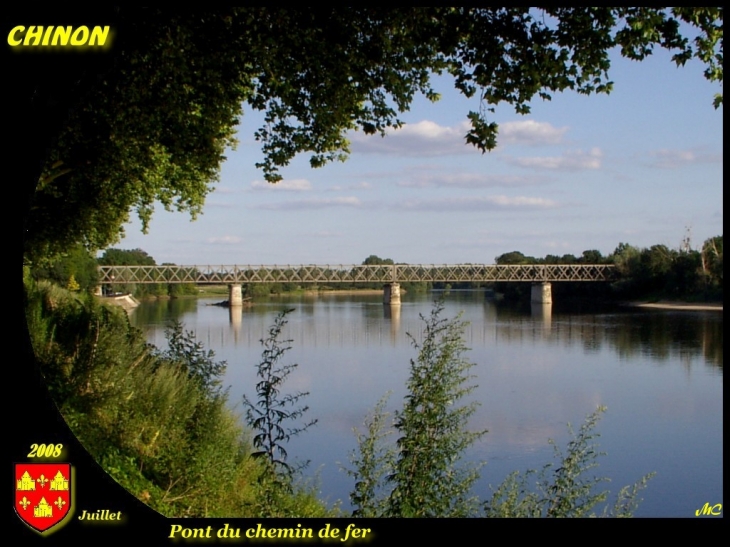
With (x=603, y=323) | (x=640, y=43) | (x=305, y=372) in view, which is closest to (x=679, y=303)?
(x=603, y=323)

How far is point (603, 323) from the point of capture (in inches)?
1591

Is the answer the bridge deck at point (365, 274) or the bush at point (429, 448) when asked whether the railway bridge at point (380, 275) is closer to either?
the bridge deck at point (365, 274)

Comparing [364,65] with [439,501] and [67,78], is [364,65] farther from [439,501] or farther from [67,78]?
[439,501]

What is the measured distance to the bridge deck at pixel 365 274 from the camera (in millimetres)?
64688

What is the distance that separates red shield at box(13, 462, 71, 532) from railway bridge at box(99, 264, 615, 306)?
54731mm

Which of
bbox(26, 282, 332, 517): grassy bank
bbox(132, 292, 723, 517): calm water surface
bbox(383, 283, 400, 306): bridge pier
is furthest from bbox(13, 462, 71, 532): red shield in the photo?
bbox(383, 283, 400, 306): bridge pier

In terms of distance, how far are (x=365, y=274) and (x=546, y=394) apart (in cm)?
5471

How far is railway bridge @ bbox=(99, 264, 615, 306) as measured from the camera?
63.5 metres

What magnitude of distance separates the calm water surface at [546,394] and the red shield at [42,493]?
9.90 feet

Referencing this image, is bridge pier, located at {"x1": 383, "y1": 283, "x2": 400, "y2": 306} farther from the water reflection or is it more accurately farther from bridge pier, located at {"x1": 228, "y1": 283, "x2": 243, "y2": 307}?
the water reflection

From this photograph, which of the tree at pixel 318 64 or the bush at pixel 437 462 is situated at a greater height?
the tree at pixel 318 64

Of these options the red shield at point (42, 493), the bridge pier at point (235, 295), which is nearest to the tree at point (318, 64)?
the red shield at point (42, 493)

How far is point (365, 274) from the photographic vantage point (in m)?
70.9

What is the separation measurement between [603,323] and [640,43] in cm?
3492
